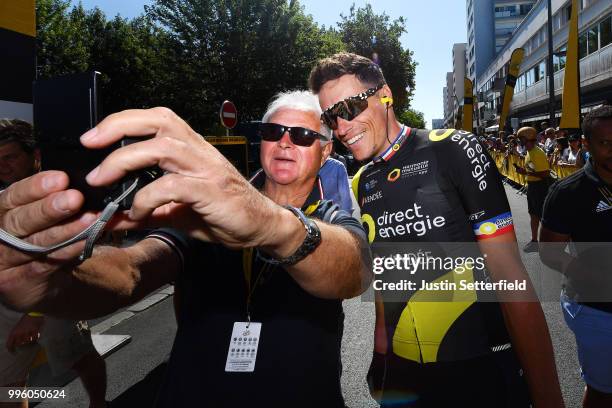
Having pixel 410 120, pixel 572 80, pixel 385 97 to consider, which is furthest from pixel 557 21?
pixel 410 120

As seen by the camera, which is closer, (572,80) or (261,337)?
(261,337)

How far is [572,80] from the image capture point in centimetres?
1076

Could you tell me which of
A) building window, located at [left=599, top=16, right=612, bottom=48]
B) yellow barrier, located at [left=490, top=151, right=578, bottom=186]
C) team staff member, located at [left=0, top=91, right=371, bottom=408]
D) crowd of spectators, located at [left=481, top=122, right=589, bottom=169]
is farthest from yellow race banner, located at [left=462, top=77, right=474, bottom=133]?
team staff member, located at [left=0, top=91, right=371, bottom=408]

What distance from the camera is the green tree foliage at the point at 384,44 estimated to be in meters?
47.5

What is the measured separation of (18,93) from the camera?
14.3 feet

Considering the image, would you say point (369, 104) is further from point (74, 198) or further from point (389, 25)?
point (389, 25)

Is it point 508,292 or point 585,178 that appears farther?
point 585,178

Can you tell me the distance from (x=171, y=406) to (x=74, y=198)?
102cm

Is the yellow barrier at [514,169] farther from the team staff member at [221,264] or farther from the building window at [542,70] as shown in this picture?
the building window at [542,70]

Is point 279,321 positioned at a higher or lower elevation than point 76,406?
higher

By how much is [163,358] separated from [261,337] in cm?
323

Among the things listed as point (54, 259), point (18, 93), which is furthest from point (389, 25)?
point (54, 259)

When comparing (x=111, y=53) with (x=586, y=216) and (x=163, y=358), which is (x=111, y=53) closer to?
(x=163, y=358)

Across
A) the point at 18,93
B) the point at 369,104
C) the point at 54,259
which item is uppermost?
the point at 18,93
